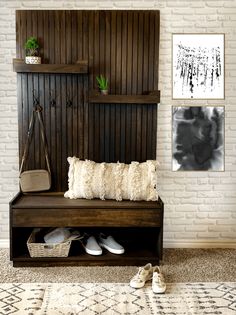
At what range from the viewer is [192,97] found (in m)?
3.49

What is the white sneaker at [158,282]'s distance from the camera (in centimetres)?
271

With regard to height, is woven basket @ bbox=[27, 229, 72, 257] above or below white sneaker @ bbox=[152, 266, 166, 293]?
above

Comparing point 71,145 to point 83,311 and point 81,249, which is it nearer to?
point 81,249

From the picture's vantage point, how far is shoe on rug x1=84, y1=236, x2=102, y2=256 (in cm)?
320

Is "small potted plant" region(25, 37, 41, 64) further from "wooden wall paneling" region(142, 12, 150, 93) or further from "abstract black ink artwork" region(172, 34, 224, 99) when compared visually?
"abstract black ink artwork" region(172, 34, 224, 99)

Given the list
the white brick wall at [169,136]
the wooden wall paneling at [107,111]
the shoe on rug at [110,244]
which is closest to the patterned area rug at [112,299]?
the shoe on rug at [110,244]

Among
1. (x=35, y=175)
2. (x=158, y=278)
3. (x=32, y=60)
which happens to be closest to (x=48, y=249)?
(x=35, y=175)

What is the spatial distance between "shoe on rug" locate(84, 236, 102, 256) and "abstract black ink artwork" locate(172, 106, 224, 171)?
90 cm

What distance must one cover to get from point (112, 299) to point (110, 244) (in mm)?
720

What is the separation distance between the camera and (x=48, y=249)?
3127 millimetres

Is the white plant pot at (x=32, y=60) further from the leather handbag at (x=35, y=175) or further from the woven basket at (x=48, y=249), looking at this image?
the woven basket at (x=48, y=249)

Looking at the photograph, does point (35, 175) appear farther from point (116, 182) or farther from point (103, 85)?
point (103, 85)

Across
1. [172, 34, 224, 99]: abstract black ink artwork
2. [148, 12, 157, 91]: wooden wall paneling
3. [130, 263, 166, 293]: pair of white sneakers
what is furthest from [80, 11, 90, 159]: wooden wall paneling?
[130, 263, 166, 293]: pair of white sneakers

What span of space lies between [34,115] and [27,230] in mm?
931
